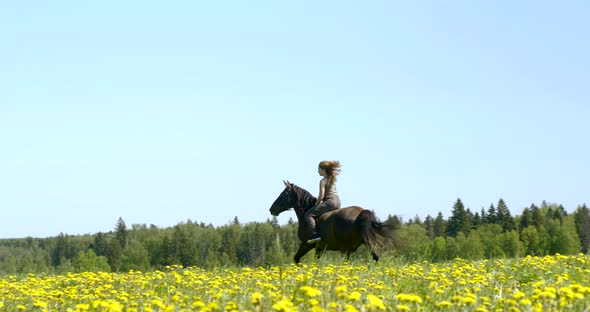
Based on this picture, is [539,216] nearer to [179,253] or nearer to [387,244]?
[179,253]

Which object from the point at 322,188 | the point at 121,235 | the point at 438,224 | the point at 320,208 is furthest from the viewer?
the point at 121,235

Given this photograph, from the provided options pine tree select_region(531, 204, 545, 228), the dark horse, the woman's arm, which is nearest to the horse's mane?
the dark horse

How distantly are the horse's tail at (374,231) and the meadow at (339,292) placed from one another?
130 inches

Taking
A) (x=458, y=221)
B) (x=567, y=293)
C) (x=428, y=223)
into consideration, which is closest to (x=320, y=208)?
(x=567, y=293)

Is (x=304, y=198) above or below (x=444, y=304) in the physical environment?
above

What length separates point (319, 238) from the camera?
16984mm

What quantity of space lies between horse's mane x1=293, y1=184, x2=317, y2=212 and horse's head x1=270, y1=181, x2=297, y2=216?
0.52ft

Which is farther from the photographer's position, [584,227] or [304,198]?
[584,227]

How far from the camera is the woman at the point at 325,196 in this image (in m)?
16.8

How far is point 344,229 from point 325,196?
1066mm

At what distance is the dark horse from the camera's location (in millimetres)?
16109

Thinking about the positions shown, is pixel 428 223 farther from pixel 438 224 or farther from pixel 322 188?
pixel 322 188

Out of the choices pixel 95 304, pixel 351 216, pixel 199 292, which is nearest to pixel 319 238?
pixel 351 216

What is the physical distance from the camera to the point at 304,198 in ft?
58.0
